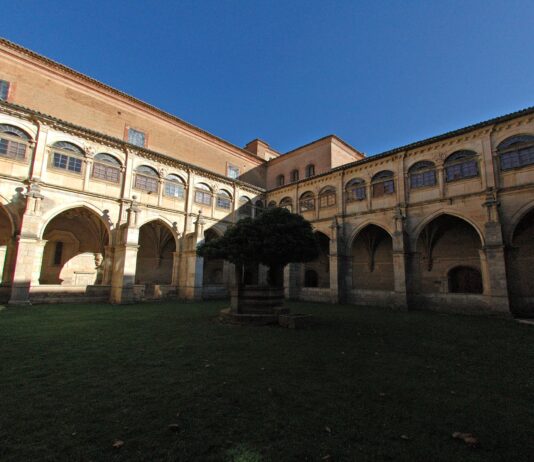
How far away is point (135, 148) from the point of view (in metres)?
20.2

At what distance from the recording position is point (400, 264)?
699 inches

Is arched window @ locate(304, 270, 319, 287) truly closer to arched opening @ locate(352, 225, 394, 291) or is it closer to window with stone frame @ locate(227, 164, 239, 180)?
arched opening @ locate(352, 225, 394, 291)

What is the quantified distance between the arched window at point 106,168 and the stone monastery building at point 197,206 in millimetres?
73

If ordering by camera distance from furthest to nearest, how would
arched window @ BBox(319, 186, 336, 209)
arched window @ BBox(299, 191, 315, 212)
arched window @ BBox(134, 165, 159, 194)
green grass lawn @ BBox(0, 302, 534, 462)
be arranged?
arched window @ BBox(299, 191, 315, 212), arched window @ BBox(319, 186, 336, 209), arched window @ BBox(134, 165, 159, 194), green grass lawn @ BBox(0, 302, 534, 462)

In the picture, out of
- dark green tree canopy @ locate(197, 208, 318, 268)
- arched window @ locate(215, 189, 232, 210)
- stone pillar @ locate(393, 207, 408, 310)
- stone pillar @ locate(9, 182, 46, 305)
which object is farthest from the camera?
arched window @ locate(215, 189, 232, 210)

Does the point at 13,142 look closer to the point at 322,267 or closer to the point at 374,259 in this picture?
the point at 322,267

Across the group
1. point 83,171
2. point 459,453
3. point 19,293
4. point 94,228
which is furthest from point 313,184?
point 459,453

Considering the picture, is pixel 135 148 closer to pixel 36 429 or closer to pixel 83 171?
pixel 83 171

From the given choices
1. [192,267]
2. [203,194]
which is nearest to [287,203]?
[203,194]

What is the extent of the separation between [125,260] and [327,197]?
15.8 metres

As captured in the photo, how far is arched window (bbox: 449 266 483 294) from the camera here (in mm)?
20047

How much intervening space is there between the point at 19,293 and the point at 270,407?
16852 mm

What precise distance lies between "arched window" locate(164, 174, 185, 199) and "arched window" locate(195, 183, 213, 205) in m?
1.22

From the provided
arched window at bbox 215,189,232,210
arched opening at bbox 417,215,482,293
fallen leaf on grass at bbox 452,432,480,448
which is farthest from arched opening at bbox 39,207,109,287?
arched opening at bbox 417,215,482,293
